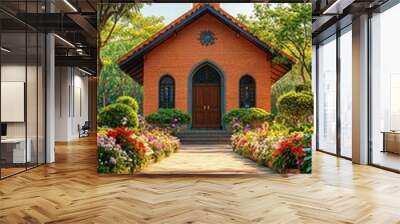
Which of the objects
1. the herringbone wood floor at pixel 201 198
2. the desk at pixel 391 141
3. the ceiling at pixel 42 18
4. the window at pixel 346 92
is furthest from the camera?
the window at pixel 346 92

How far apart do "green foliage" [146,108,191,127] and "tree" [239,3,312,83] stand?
5.94ft

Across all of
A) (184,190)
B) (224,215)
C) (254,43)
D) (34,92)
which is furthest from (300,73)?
(34,92)

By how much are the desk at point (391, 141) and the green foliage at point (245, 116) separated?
7.58 feet

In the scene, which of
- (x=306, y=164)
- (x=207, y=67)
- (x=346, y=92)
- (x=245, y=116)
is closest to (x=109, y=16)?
(x=207, y=67)

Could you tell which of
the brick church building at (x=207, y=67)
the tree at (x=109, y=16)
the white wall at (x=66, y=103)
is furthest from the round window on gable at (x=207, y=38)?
the white wall at (x=66, y=103)

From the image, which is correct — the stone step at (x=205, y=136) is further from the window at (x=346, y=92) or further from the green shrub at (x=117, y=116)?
the window at (x=346, y=92)

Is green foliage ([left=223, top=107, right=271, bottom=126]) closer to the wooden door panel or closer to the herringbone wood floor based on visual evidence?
the wooden door panel

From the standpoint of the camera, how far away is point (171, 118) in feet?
23.2

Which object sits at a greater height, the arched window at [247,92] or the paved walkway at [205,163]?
the arched window at [247,92]

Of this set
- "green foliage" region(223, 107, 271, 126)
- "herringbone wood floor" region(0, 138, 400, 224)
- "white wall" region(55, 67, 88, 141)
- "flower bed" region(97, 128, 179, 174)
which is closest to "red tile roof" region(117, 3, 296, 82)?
"green foliage" region(223, 107, 271, 126)

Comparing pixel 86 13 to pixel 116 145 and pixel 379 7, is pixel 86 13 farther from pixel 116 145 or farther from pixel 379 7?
pixel 379 7

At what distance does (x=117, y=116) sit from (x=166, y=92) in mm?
893

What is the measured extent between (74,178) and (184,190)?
6.63ft

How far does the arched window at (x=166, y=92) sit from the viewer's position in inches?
279
